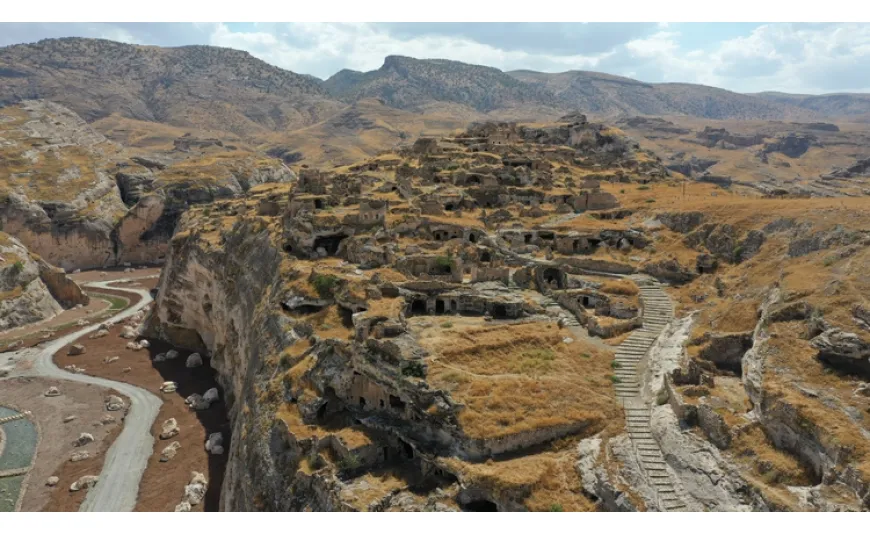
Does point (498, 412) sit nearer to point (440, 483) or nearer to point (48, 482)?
point (440, 483)

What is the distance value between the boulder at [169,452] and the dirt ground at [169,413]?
0.33 meters

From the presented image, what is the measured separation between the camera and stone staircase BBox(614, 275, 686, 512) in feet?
Result: 65.2

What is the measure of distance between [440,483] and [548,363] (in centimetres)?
832

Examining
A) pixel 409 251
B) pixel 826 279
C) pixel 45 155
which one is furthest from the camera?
pixel 45 155

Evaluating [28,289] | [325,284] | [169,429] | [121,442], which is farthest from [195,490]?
[28,289]

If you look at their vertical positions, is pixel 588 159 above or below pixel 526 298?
above

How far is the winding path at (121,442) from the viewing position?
38041 mm

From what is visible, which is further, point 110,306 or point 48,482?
point 110,306

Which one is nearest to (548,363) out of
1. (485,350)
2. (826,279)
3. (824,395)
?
(485,350)

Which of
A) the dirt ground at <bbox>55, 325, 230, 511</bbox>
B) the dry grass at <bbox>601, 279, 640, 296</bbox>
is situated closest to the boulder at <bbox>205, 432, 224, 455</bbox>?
the dirt ground at <bbox>55, 325, 230, 511</bbox>

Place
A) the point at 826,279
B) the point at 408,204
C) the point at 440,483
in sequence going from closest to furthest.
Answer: the point at 440,483, the point at 826,279, the point at 408,204

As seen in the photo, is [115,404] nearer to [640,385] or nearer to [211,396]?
[211,396]

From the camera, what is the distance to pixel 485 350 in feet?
92.8

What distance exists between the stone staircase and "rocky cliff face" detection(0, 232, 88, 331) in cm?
7845
